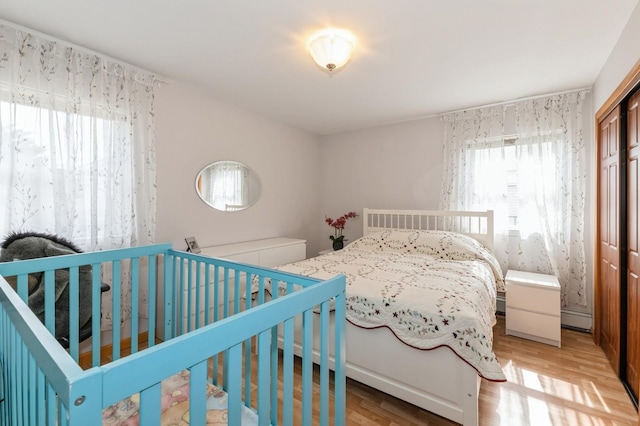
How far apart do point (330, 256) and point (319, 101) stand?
5.64ft

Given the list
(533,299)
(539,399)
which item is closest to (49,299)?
(539,399)

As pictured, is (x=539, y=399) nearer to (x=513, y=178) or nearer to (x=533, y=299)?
(x=533, y=299)

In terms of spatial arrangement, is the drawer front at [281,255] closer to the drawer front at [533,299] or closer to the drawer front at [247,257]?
the drawer front at [247,257]

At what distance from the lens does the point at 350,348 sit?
77.0 inches

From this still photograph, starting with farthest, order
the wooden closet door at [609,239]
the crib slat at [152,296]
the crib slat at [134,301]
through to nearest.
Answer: the wooden closet door at [609,239], the crib slat at [152,296], the crib slat at [134,301]

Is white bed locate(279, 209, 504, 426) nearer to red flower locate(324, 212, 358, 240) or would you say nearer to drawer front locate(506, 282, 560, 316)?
drawer front locate(506, 282, 560, 316)

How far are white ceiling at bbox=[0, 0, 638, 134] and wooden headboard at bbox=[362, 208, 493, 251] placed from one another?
1.31 meters

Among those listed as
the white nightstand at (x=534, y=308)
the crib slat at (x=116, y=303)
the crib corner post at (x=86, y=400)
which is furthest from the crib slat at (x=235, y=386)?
the white nightstand at (x=534, y=308)

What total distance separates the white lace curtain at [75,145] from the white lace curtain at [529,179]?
3310mm

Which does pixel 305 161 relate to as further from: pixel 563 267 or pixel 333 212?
pixel 563 267

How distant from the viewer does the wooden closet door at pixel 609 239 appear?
83.8 inches

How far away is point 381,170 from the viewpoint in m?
4.16

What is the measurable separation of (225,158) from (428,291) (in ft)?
8.32

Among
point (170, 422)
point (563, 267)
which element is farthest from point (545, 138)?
point (170, 422)
